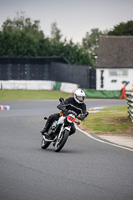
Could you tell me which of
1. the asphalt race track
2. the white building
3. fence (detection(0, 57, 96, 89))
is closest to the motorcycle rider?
the asphalt race track

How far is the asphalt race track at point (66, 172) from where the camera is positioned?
26.6ft

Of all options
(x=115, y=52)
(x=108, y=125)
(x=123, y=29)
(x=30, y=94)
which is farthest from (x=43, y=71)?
(x=108, y=125)

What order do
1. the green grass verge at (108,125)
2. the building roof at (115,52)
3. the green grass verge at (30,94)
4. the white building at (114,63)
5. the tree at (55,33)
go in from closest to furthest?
1. the green grass verge at (108,125)
2. the green grass verge at (30,94)
3. the white building at (114,63)
4. the building roof at (115,52)
5. the tree at (55,33)

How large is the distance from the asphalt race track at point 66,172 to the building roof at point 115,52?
53.9m

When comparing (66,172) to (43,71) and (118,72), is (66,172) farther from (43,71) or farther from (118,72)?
(118,72)

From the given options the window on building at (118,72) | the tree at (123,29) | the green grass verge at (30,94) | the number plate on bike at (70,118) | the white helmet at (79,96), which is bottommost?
the green grass verge at (30,94)

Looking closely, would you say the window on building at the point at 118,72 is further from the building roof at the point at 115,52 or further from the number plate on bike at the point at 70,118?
the number plate on bike at the point at 70,118

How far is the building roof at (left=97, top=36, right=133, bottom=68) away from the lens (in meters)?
69.4

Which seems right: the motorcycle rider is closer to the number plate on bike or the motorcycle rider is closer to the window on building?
the number plate on bike

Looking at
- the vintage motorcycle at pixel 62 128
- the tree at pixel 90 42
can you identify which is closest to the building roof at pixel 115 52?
the vintage motorcycle at pixel 62 128

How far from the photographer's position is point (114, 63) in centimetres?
6950

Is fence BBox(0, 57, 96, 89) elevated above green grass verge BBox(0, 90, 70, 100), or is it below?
above

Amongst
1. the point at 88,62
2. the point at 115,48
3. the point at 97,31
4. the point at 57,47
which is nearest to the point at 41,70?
the point at 115,48

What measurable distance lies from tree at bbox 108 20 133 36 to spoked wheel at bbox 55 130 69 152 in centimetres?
8131
